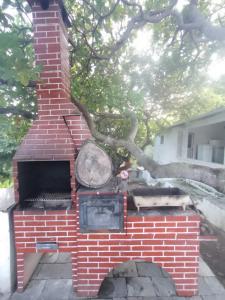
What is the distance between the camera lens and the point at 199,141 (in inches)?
335

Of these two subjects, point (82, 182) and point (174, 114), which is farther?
point (174, 114)

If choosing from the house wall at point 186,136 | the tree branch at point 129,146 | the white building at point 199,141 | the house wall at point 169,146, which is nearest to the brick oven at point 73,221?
the tree branch at point 129,146

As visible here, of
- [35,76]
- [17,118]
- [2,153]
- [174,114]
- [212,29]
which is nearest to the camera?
[35,76]

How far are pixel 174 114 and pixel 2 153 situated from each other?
24.2ft

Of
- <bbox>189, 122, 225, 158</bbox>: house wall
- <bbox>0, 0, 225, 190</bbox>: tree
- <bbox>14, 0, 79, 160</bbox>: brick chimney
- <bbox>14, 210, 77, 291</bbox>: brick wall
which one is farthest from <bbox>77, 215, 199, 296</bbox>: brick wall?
<bbox>189, 122, 225, 158</bbox>: house wall

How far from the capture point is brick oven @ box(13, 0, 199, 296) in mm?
2494

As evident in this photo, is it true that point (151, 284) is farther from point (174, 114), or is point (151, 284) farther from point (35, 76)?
point (174, 114)

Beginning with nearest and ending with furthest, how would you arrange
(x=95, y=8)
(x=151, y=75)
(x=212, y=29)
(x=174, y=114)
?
(x=212, y=29)
(x=95, y=8)
(x=151, y=75)
(x=174, y=114)

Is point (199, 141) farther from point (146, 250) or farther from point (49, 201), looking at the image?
point (49, 201)

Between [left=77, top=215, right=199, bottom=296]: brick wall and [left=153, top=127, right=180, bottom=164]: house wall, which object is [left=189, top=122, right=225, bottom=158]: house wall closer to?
[left=153, top=127, right=180, bottom=164]: house wall

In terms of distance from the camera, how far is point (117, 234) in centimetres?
252

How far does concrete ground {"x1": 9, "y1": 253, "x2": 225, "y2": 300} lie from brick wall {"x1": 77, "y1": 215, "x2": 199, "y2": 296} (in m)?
0.19

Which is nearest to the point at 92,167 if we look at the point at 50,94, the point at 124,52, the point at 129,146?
the point at 50,94

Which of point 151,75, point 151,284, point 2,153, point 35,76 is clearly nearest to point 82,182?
point 35,76
